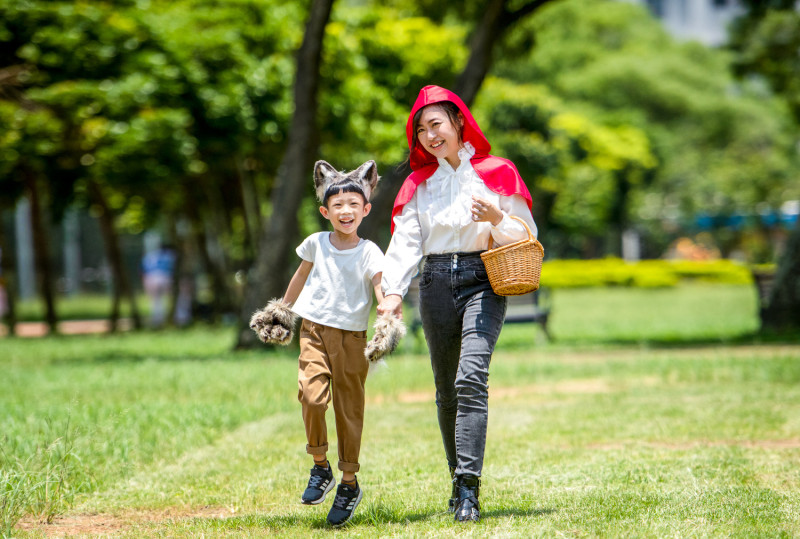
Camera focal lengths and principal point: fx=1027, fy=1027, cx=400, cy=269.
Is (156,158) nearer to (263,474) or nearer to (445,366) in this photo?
(263,474)

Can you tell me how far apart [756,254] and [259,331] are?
4164cm

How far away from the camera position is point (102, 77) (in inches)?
717

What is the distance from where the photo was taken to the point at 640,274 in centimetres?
3938

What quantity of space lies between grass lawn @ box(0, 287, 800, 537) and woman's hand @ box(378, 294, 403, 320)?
0.97 meters

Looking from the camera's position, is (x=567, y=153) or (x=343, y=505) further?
(x=567, y=153)

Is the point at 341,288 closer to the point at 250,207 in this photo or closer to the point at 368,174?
the point at 368,174

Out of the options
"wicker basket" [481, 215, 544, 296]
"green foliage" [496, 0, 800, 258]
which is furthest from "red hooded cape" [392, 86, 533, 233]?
"green foliage" [496, 0, 800, 258]

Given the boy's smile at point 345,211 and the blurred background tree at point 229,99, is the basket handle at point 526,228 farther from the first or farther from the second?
the blurred background tree at point 229,99

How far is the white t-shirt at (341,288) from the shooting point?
4801 mm

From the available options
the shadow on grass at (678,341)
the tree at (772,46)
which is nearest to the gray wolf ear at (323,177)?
the shadow on grass at (678,341)

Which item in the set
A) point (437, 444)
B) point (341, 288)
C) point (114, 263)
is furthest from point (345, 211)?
point (114, 263)

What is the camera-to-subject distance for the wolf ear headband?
16.1 ft

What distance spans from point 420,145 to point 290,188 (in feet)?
32.6

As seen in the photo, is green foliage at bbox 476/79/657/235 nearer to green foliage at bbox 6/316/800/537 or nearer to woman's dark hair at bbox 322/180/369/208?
green foliage at bbox 6/316/800/537
